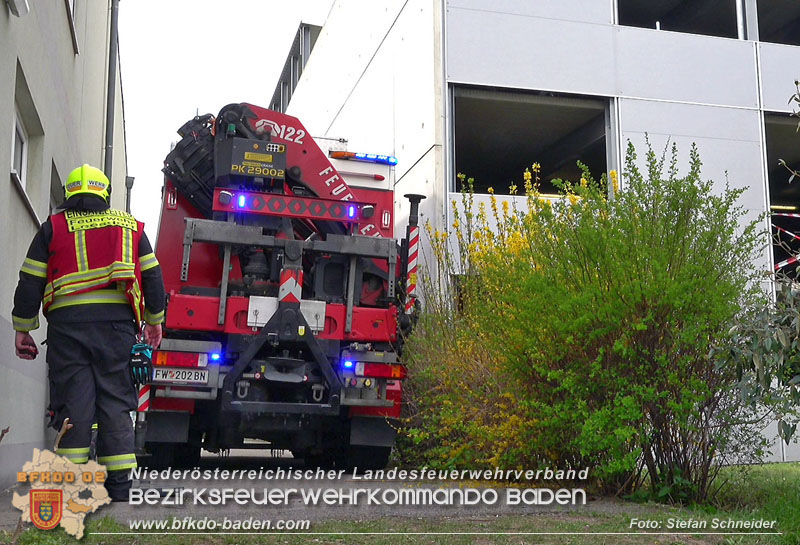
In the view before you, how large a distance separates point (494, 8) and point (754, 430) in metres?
8.67

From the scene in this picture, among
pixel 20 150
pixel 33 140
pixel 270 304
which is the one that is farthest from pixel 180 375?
pixel 33 140

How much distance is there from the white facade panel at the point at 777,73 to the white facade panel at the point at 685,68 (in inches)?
7.6

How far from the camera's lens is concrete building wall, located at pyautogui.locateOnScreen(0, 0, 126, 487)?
6547 millimetres

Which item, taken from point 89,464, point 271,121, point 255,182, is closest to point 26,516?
point 89,464

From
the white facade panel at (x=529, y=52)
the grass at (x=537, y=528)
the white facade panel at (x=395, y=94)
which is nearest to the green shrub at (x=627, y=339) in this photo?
the grass at (x=537, y=528)

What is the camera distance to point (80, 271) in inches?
184

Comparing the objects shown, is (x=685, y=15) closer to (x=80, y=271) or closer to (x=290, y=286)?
(x=290, y=286)

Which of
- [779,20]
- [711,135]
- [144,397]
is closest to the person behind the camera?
[144,397]

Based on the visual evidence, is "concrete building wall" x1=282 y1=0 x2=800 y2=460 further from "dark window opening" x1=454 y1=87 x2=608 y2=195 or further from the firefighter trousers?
the firefighter trousers

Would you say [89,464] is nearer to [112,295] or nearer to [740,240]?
[112,295]

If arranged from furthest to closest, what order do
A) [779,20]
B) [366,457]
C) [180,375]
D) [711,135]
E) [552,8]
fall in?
[779,20] → [711,135] → [552,8] → [366,457] → [180,375]

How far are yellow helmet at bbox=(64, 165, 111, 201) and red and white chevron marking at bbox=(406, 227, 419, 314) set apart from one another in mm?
3705

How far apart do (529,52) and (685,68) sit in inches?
106

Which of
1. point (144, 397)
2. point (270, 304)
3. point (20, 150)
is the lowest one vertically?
point (144, 397)
